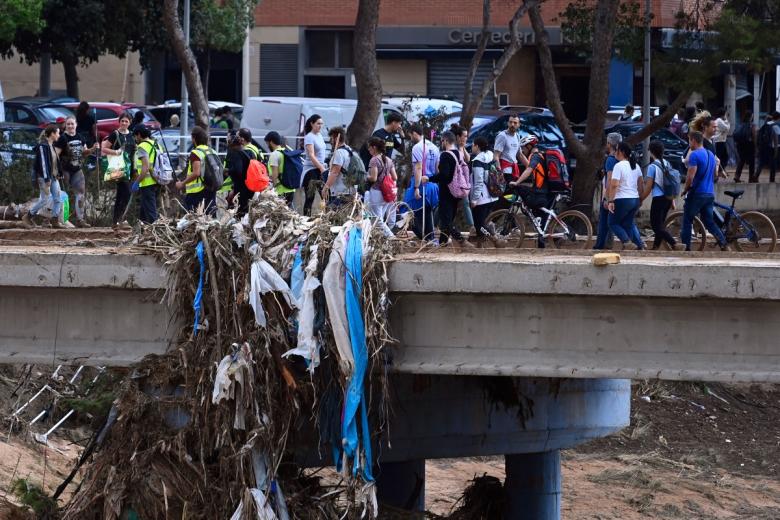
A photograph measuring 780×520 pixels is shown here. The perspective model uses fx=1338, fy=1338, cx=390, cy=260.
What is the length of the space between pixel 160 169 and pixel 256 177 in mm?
1587

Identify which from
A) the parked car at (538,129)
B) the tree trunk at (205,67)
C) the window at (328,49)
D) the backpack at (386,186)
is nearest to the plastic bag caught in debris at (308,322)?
the backpack at (386,186)

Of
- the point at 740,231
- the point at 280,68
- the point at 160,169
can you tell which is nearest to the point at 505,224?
the point at 740,231

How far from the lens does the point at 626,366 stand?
28.0 ft

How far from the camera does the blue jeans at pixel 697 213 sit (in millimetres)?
14258

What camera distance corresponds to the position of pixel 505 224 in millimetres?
16406

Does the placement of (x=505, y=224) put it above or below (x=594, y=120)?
below

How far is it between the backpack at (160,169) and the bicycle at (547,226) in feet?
12.7

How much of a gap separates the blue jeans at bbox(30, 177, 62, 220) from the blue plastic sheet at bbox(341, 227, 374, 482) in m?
8.45

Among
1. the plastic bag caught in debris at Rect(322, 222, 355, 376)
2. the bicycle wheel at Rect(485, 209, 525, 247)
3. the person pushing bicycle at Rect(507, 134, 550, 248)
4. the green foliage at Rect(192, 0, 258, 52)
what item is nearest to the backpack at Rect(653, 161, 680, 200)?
the person pushing bicycle at Rect(507, 134, 550, 248)

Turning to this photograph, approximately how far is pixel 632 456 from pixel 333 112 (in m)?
12.2

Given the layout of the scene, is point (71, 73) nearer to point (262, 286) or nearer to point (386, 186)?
point (386, 186)

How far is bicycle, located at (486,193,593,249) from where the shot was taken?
1609 centimetres

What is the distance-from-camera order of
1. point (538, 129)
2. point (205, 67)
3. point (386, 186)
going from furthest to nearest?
point (205, 67) → point (538, 129) → point (386, 186)

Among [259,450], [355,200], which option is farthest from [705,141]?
[259,450]
